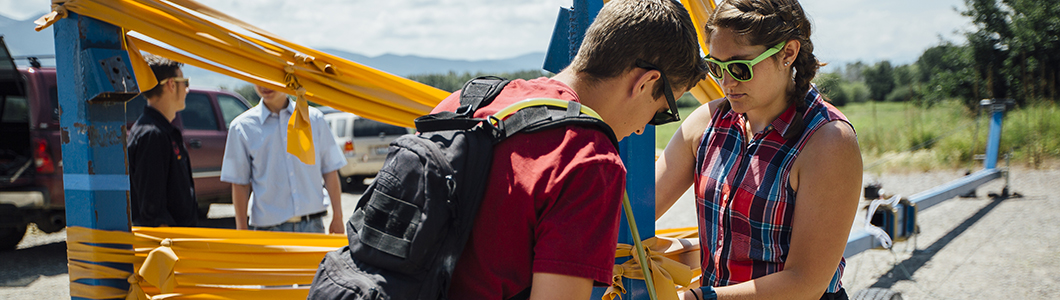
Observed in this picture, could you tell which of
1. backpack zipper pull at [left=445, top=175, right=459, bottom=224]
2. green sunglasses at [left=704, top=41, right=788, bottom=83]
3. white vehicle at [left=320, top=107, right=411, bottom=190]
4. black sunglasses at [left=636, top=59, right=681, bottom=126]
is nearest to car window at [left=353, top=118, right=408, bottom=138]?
white vehicle at [left=320, top=107, right=411, bottom=190]

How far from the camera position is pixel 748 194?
1646 millimetres

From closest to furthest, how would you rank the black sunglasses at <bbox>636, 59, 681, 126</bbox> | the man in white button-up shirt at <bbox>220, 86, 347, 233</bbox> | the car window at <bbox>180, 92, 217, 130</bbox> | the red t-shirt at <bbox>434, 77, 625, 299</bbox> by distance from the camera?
the red t-shirt at <bbox>434, 77, 625, 299</bbox> < the black sunglasses at <bbox>636, 59, 681, 126</bbox> < the man in white button-up shirt at <bbox>220, 86, 347, 233</bbox> < the car window at <bbox>180, 92, 217, 130</bbox>

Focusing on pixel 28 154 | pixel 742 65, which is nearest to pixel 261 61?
pixel 742 65

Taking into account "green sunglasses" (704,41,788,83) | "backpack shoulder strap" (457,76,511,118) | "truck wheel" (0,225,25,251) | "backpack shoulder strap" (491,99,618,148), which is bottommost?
"truck wheel" (0,225,25,251)

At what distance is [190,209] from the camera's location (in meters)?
2.87

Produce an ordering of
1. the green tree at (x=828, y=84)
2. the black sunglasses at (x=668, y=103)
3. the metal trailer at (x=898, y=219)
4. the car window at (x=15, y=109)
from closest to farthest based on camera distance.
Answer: the black sunglasses at (x=668, y=103)
the green tree at (x=828, y=84)
the metal trailer at (x=898, y=219)
the car window at (x=15, y=109)

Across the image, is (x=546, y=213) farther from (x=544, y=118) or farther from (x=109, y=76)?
(x=109, y=76)

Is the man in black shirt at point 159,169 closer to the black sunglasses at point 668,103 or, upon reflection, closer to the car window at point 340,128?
the black sunglasses at point 668,103

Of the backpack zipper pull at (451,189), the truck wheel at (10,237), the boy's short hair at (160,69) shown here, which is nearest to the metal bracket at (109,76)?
the backpack zipper pull at (451,189)

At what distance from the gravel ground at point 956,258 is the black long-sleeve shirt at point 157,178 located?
321 centimetres

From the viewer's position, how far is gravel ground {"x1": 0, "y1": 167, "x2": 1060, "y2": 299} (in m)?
4.58

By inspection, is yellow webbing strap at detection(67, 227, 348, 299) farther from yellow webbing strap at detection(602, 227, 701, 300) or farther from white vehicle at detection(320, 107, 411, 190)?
white vehicle at detection(320, 107, 411, 190)

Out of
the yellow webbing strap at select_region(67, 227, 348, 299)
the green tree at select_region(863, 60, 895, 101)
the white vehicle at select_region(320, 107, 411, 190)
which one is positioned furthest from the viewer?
the green tree at select_region(863, 60, 895, 101)

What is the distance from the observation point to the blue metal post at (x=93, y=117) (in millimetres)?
1429
